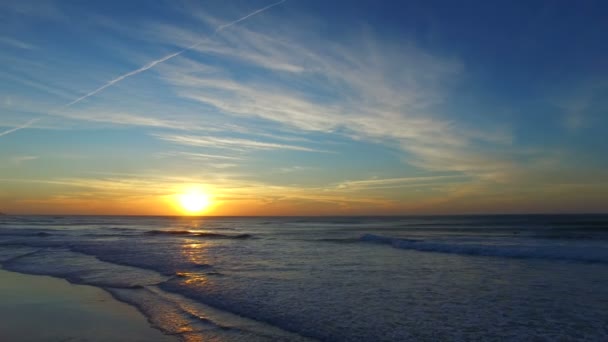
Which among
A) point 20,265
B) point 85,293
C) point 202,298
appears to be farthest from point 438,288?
point 20,265

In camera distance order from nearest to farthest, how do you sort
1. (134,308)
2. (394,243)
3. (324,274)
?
(134,308)
(324,274)
(394,243)

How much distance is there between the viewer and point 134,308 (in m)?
11.4

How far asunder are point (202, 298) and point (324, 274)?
20.2 feet

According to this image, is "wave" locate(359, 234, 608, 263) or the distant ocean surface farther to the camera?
"wave" locate(359, 234, 608, 263)

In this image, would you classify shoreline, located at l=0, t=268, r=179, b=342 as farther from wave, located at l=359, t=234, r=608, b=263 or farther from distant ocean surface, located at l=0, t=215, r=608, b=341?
wave, located at l=359, t=234, r=608, b=263

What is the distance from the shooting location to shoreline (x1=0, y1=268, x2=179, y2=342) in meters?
8.80

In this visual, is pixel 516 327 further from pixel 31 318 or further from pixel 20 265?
pixel 20 265

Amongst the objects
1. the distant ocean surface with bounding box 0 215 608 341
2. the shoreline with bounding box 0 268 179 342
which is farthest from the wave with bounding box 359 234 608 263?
the shoreline with bounding box 0 268 179 342

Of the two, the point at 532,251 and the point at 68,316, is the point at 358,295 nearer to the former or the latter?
the point at 68,316

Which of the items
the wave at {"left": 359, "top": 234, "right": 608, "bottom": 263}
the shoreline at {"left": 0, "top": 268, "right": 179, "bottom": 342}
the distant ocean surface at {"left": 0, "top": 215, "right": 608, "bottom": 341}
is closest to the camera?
the shoreline at {"left": 0, "top": 268, "right": 179, "bottom": 342}

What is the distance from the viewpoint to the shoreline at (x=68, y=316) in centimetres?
880

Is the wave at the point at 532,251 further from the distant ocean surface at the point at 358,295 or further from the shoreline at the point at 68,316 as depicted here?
the shoreline at the point at 68,316

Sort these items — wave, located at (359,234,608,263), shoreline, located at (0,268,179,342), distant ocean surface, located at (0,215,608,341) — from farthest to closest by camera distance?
wave, located at (359,234,608,263)
distant ocean surface, located at (0,215,608,341)
shoreline, located at (0,268,179,342)

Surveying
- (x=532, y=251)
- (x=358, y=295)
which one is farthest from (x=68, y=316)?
(x=532, y=251)
